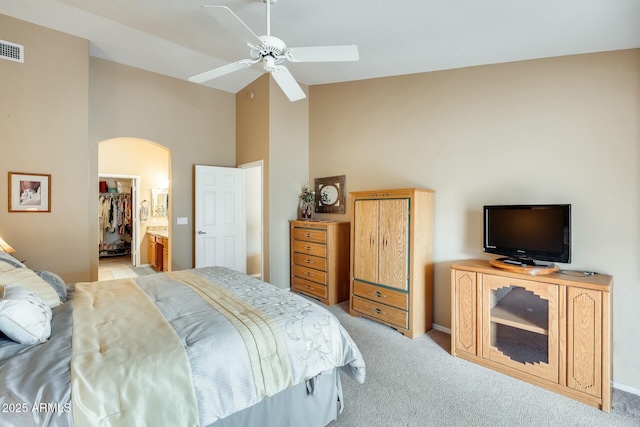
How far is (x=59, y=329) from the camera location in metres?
1.47

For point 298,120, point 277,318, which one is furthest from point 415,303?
point 298,120

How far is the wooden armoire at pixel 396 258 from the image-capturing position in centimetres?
301

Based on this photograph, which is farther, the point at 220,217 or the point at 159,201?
the point at 159,201

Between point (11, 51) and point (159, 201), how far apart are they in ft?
12.8

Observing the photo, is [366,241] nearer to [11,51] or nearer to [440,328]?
[440,328]

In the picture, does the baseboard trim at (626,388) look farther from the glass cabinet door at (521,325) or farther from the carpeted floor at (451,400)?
the glass cabinet door at (521,325)

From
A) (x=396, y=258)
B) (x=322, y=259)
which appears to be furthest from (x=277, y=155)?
(x=396, y=258)

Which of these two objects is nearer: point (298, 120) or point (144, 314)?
point (144, 314)

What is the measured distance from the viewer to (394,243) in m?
A: 3.13

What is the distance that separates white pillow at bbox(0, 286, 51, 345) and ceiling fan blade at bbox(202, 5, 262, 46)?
Result: 1779mm

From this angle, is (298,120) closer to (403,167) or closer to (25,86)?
(403,167)

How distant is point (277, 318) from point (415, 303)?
6.12 ft

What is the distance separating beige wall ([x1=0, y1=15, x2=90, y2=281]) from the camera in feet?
9.98

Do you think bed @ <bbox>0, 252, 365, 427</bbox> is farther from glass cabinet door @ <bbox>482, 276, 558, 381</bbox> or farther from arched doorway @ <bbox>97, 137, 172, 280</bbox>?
arched doorway @ <bbox>97, 137, 172, 280</bbox>
